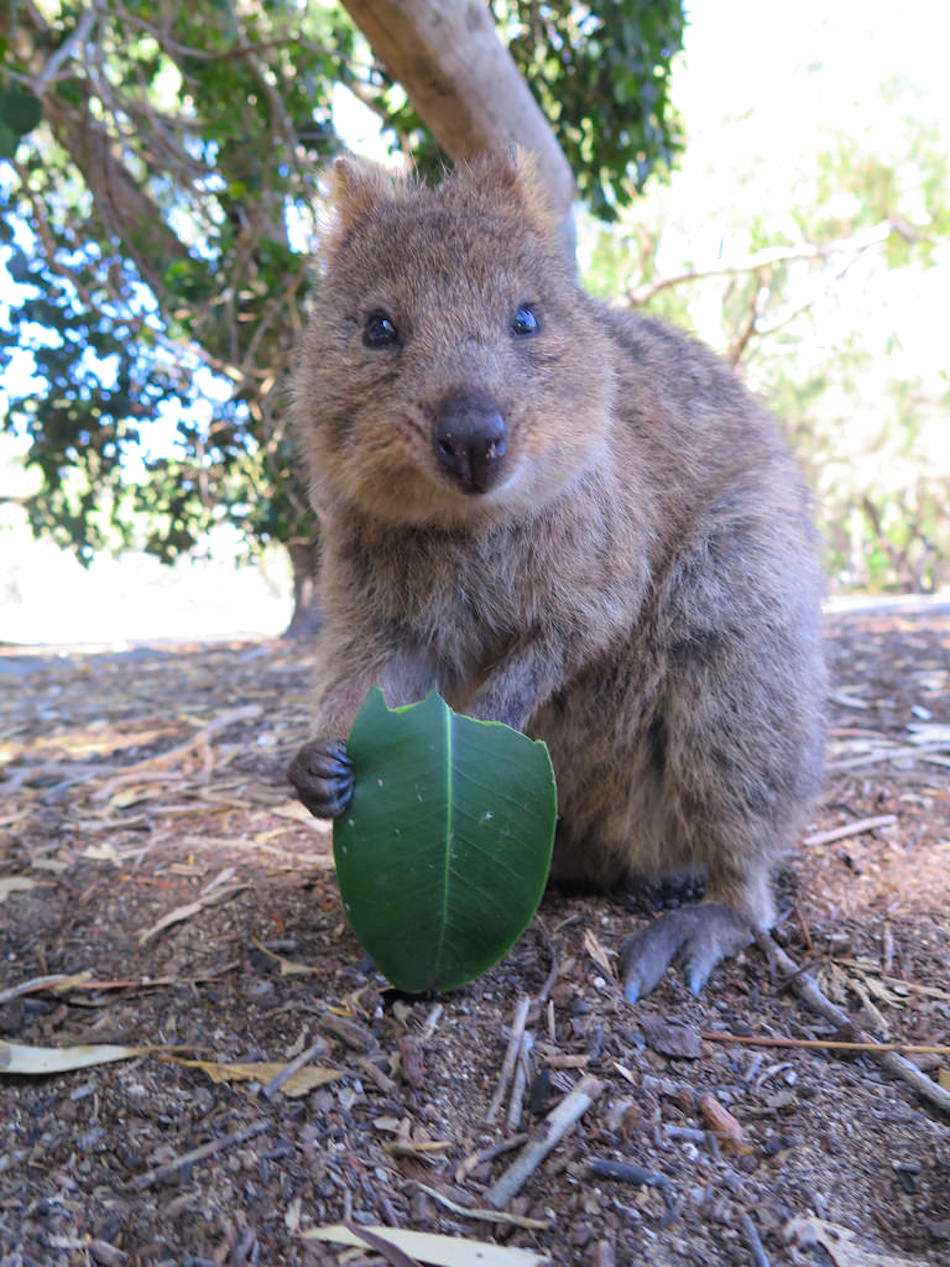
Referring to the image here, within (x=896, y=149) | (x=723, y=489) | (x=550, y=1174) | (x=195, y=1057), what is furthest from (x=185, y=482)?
(x=896, y=149)

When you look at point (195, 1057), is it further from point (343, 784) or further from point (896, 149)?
point (896, 149)

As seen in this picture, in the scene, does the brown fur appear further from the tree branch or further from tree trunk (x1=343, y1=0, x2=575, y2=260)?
the tree branch

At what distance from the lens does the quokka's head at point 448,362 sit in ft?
6.93

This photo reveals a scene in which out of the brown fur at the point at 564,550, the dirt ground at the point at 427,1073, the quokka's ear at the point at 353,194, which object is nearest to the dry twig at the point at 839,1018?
the dirt ground at the point at 427,1073

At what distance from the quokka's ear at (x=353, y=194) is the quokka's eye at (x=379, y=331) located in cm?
49

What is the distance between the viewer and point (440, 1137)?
1743 millimetres

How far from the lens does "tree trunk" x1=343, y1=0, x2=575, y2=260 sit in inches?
131

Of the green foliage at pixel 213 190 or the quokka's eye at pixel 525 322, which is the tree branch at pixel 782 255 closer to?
the green foliage at pixel 213 190

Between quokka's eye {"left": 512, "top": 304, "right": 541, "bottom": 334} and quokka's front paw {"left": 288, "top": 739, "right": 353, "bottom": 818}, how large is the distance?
110 cm

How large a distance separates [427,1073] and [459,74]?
10.8 feet

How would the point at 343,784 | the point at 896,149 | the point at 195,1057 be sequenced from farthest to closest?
the point at 896,149 < the point at 343,784 < the point at 195,1057

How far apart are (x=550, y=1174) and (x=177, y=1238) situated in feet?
1.97

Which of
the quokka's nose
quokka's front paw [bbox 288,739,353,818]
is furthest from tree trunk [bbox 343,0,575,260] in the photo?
quokka's front paw [bbox 288,739,353,818]

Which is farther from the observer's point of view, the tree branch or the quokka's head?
the tree branch
